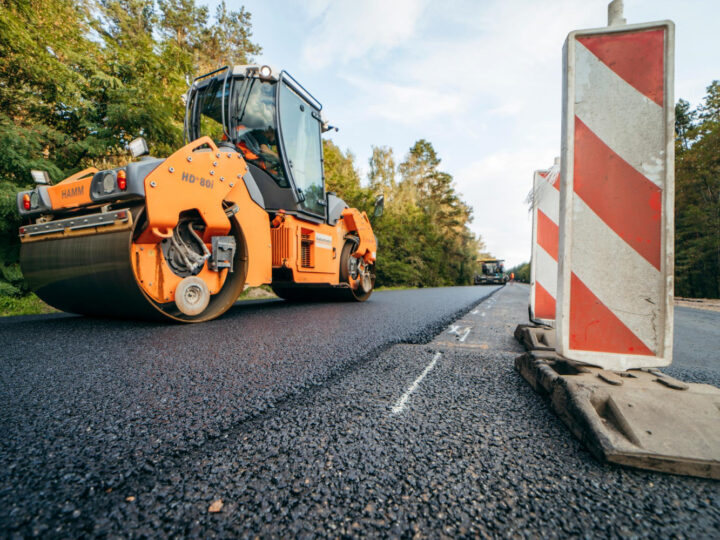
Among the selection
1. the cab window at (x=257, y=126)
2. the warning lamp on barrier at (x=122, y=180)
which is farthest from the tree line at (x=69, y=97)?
the warning lamp on barrier at (x=122, y=180)

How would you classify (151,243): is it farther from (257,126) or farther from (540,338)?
(540,338)

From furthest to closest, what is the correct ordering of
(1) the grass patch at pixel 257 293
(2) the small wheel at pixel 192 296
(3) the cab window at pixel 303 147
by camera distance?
→ (1) the grass patch at pixel 257 293
(3) the cab window at pixel 303 147
(2) the small wheel at pixel 192 296

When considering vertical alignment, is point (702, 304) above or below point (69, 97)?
below

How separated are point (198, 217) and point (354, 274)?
374cm

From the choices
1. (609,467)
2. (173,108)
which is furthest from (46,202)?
(173,108)

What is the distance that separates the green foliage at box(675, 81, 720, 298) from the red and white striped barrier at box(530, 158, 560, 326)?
21835 millimetres

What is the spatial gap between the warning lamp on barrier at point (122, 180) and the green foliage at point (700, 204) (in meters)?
25.0

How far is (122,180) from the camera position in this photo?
2740 millimetres

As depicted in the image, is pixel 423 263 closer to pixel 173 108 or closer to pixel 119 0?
pixel 173 108

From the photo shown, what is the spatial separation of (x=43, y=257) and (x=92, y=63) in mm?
5735

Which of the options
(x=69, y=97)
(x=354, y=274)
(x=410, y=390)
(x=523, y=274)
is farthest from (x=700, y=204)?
(x=523, y=274)

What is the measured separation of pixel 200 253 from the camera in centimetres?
352

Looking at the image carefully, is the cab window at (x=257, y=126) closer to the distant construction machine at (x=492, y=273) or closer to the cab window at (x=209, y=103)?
the cab window at (x=209, y=103)

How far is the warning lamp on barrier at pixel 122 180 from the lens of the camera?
2.73 m
